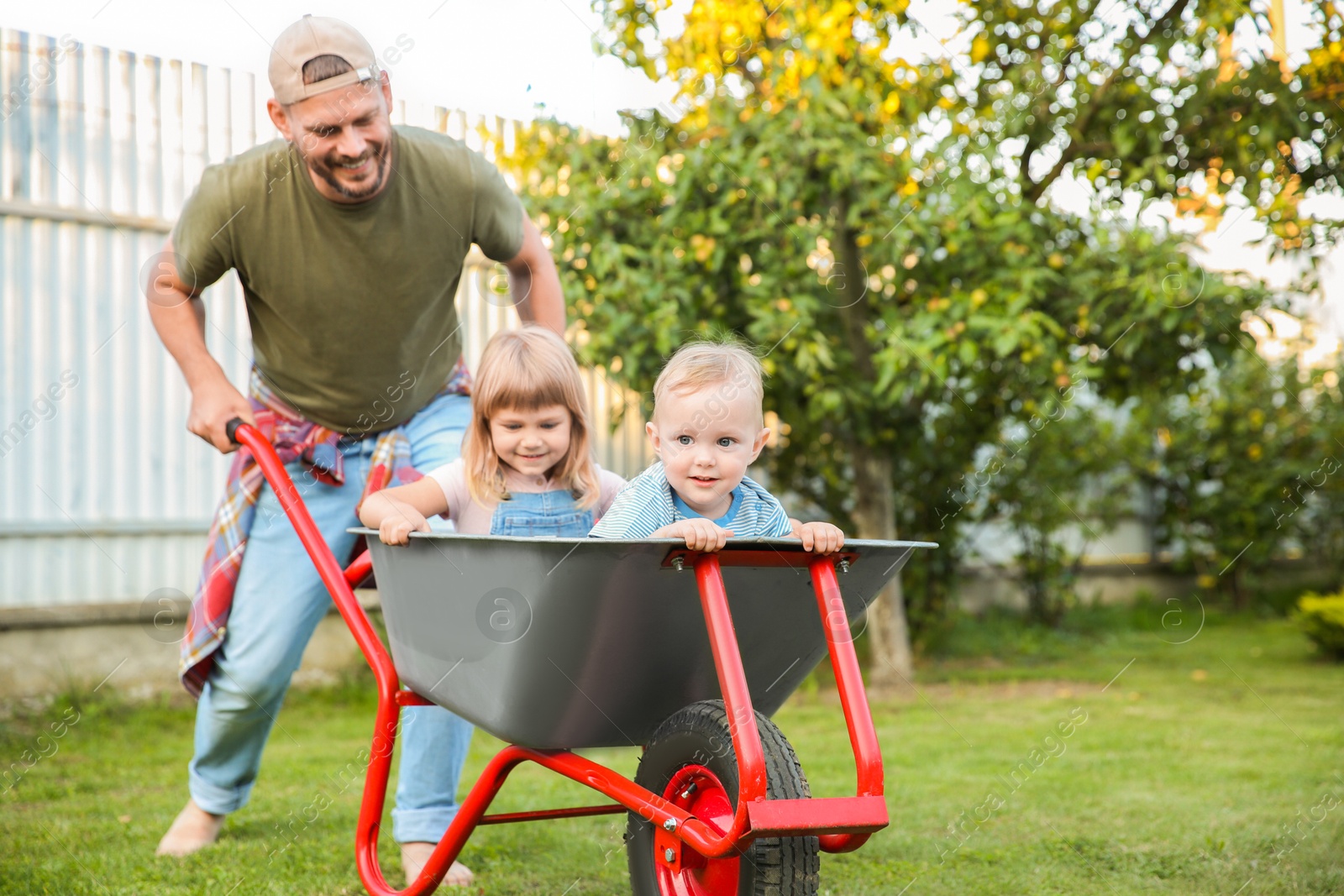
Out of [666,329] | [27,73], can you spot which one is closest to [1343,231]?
[666,329]

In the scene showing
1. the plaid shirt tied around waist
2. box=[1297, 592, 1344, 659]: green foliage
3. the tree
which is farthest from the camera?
box=[1297, 592, 1344, 659]: green foliage

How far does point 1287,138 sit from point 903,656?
2.48m

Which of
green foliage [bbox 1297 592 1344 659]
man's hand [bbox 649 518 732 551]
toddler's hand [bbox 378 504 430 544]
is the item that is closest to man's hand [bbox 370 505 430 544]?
toddler's hand [bbox 378 504 430 544]

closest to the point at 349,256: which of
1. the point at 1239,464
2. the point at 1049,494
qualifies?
the point at 1049,494

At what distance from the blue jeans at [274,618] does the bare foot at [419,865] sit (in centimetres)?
9

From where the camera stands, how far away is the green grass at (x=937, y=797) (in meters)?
2.30

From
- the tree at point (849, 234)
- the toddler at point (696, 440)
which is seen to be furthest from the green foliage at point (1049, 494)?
the toddler at point (696, 440)

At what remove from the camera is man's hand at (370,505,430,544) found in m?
1.62

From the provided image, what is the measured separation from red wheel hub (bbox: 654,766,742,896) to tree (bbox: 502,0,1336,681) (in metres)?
2.47

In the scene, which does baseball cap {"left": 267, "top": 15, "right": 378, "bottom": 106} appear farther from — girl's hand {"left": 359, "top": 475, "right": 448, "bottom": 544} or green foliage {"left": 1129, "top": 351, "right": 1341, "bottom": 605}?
green foliage {"left": 1129, "top": 351, "right": 1341, "bottom": 605}

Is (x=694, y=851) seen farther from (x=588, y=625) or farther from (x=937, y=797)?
(x=937, y=797)

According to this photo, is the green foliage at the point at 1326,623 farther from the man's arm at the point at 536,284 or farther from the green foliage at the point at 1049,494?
the man's arm at the point at 536,284

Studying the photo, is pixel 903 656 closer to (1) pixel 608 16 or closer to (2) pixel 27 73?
(1) pixel 608 16

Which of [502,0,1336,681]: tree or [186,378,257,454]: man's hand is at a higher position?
[502,0,1336,681]: tree
